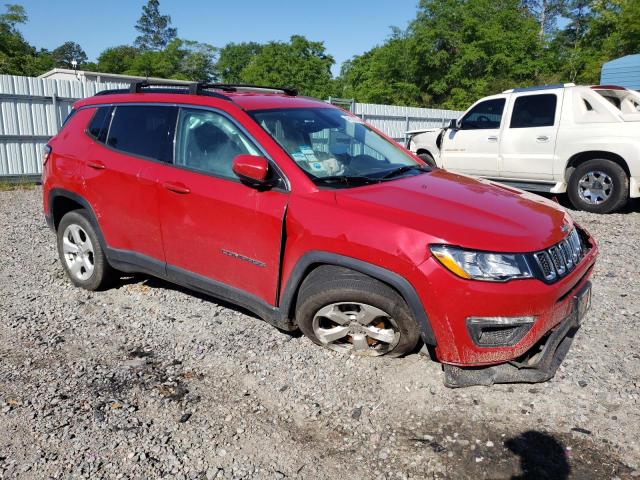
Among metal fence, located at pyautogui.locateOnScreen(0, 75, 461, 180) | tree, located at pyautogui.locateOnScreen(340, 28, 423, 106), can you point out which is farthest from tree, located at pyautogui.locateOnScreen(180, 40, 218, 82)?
metal fence, located at pyautogui.locateOnScreen(0, 75, 461, 180)

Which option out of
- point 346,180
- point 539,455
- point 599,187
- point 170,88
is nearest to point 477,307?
point 539,455

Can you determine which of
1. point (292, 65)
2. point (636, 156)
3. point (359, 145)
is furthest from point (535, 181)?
point (292, 65)

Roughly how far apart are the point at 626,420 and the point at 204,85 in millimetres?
3573

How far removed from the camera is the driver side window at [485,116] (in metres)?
9.24

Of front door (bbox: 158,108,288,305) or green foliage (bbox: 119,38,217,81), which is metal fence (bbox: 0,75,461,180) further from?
green foliage (bbox: 119,38,217,81)

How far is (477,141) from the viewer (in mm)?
9453

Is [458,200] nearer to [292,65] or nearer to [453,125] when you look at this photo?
[453,125]

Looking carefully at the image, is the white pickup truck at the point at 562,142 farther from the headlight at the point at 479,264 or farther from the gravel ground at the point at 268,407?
the headlight at the point at 479,264

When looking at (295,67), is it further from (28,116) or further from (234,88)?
(234,88)

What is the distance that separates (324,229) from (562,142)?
21.8 feet

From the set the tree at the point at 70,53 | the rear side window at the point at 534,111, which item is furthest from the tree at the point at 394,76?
the tree at the point at 70,53

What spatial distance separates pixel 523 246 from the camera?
9.02 feet

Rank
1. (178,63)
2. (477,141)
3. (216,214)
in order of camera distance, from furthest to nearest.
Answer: (178,63), (477,141), (216,214)

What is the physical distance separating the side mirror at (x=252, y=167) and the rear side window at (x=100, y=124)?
1.70 m
